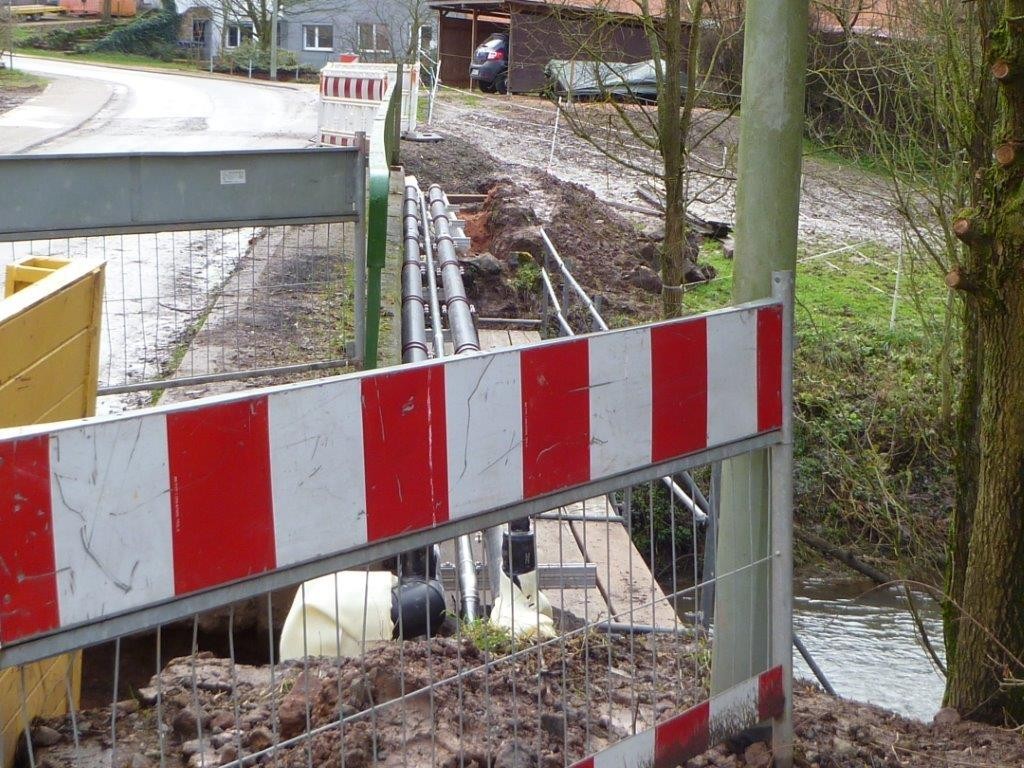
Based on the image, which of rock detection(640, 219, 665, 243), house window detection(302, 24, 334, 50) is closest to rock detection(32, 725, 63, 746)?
rock detection(640, 219, 665, 243)

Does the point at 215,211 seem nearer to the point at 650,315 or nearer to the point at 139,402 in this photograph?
the point at 139,402

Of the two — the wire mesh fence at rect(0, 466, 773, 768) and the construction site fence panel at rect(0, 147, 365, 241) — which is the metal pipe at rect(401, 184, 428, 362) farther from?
the wire mesh fence at rect(0, 466, 773, 768)

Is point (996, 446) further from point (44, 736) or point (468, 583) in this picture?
point (44, 736)

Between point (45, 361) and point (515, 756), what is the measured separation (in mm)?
1567

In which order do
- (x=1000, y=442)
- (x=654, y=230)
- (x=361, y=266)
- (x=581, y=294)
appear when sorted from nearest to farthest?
(x=1000, y=442) < (x=361, y=266) < (x=581, y=294) < (x=654, y=230)

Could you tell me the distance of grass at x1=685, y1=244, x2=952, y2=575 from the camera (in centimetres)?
1304

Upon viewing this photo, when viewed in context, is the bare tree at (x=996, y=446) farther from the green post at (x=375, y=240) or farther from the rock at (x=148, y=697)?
the green post at (x=375, y=240)

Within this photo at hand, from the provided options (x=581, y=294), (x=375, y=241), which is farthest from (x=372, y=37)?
(x=375, y=241)

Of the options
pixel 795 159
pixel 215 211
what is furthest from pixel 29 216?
pixel 795 159

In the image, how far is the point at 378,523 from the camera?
244 cm

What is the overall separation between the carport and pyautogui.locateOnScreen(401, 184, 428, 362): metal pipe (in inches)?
88.8

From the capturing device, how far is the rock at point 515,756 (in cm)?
297

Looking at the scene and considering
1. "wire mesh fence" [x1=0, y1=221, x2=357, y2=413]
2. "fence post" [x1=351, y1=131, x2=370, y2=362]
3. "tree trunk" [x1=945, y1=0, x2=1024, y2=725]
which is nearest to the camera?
"tree trunk" [x1=945, y1=0, x2=1024, y2=725]

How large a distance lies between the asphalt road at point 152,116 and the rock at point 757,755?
10.3 meters
